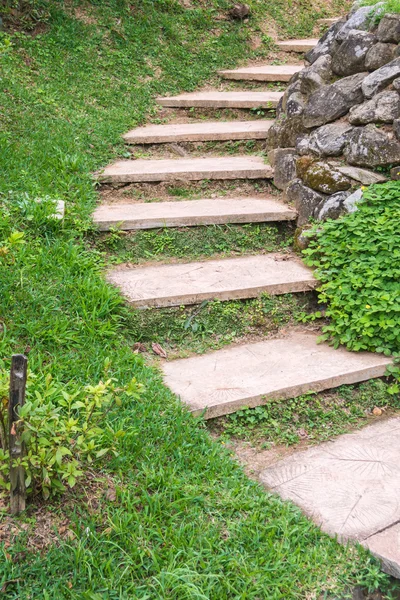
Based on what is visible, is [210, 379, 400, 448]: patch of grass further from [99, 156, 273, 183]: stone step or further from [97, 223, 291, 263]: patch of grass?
[99, 156, 273, 183]: stone step

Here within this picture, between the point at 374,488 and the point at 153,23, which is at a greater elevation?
the point at 153,23

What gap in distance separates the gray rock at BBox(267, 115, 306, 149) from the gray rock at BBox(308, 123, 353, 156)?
0.80 feet

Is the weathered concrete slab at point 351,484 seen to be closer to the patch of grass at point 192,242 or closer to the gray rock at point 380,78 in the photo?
the patch of grass at point 192,242

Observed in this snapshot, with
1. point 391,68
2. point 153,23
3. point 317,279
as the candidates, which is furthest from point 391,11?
point 153,23

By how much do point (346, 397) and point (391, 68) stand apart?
8.26ft

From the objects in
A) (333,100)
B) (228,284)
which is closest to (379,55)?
(333,100)

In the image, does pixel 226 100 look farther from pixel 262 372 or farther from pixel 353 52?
pixel 262 372

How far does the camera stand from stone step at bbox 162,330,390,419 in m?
3.34

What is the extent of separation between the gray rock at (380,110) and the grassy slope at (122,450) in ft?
6.99

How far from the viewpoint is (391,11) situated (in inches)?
186

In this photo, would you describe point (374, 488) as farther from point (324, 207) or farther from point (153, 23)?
point (153, 23)

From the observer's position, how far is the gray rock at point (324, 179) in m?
4.48

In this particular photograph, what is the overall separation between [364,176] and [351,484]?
235cm

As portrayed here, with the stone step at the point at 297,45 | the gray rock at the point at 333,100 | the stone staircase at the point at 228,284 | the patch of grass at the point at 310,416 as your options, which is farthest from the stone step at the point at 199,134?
the patch of grass at the point at 310,416
